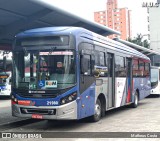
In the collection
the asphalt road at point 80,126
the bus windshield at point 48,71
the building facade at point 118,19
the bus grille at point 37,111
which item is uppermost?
the building facade at point 118,19

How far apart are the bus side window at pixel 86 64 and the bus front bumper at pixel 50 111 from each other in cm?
112

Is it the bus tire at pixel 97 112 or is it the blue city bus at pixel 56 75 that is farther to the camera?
the bus tire at pixel 97 112

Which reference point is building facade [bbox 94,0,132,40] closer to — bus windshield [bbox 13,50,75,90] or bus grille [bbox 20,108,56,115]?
bus windshield [bbox 13,50,75,90]

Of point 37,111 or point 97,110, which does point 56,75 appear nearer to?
point 37,111

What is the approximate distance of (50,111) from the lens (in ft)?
32.0

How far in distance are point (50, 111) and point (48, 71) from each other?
1.17 metres

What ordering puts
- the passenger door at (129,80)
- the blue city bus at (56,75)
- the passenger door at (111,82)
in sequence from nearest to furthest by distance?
the blue city bus at (56,75), the passenger door at (111,82), the passenger door at (129,80)

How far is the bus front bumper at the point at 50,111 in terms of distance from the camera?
31.7 ft

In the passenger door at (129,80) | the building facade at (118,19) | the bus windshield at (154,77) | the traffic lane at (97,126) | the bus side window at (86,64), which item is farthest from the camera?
the building facade at (118,19)

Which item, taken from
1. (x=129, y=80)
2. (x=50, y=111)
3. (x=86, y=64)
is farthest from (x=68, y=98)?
(x=129, y=80)

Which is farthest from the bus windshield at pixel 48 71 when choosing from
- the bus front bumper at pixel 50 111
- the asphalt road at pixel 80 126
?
the asphalt road at pixel 80 126

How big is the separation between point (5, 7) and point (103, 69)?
443 cm

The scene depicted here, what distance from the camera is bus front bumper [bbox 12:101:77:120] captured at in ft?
31.7

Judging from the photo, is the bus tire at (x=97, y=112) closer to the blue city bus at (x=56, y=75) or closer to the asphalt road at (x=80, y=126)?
the blue city bus at (x=56, y=75)
